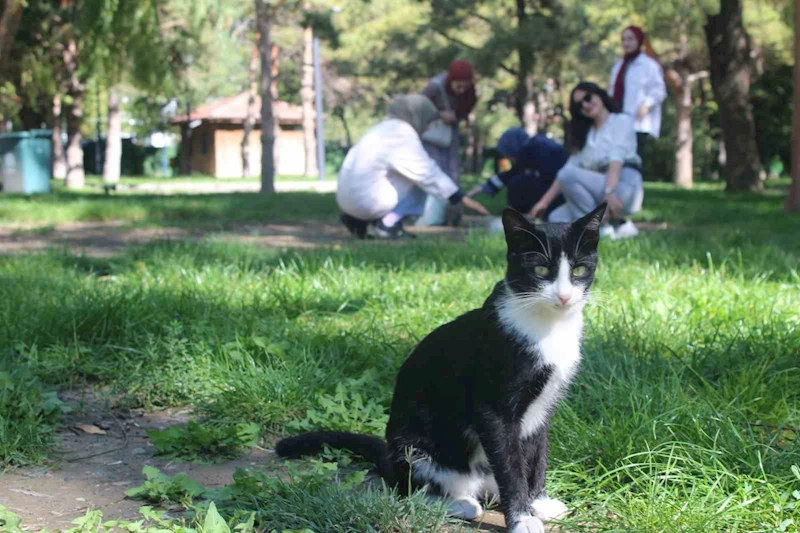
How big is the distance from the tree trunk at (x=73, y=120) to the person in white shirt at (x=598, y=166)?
17444 millimetres

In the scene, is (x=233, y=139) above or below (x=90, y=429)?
above

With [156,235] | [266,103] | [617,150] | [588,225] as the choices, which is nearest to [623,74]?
[617,150]

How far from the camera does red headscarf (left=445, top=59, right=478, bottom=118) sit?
9672 mm

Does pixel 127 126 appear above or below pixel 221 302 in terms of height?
above

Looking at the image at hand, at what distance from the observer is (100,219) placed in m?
11.3

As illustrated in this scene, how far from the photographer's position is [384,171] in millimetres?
8680

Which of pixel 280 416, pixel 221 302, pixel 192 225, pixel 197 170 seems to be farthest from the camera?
pixel 197 170

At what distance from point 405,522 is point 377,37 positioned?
42844 millimetres

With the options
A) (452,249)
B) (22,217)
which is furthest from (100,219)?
(452,249)

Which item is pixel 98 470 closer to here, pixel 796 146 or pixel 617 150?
pixel 617 150

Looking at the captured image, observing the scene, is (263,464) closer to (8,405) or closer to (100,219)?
(8,405)

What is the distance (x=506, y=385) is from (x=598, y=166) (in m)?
6.28

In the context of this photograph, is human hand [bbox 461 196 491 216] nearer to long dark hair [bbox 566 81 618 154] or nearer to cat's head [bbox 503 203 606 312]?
long dark hair [bbox 566 81 618 154]

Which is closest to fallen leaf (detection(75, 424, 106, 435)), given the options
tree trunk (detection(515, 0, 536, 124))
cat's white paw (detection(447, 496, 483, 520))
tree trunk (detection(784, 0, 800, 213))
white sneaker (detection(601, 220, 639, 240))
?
cat's white paw (detection(447, 496, 483, 520))
